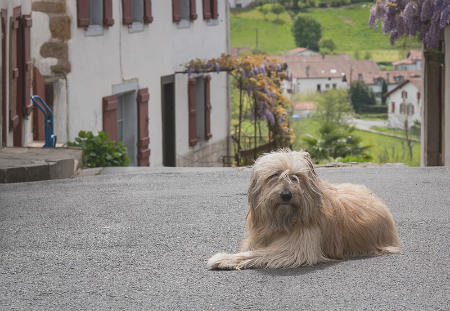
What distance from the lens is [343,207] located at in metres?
6.41

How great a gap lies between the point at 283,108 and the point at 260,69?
1.54 metres

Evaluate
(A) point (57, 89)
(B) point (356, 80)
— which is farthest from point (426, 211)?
(B) point (356, 80)

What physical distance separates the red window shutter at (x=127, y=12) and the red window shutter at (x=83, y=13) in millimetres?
1915

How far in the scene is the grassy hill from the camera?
4387 inches

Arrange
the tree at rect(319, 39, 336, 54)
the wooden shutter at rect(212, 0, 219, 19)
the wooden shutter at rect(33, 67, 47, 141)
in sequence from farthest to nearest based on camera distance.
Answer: the tree at rect(319, 39, 336, 54) → the wooden shutter at rect(212, 0, 219, 19) → the wooden shutter at rect(33, 67, 47, 141)

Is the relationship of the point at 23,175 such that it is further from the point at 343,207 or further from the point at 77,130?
the point at 343,207

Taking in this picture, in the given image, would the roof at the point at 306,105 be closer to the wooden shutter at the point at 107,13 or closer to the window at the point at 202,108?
the window at the point at 202,108

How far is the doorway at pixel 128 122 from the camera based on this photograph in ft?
60.4

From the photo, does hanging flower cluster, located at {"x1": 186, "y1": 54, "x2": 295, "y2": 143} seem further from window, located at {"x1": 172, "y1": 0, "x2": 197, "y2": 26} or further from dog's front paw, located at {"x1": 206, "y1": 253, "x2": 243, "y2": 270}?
dog's front paw, located at {"x1": 206, "y1": 253, "x2": 243, "y2": 270}

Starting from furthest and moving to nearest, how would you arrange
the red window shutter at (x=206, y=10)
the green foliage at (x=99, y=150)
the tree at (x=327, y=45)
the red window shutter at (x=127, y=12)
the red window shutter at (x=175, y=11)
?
the tree at (x=327, y=45)
the red window shutter at (x=206, y=10)
the red window shutter at (x=175, y=11)
the red window shutter at (x=127, y=12)
the green foliage at (x=99, y=150)

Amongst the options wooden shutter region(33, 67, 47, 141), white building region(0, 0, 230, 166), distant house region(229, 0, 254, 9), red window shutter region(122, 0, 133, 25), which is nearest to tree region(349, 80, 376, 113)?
distant house region(229, 0, 254, 9)

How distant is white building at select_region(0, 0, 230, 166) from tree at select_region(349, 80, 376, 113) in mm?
67023

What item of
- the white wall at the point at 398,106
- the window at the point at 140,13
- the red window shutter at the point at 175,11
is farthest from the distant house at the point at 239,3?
the window at the point at 140,13

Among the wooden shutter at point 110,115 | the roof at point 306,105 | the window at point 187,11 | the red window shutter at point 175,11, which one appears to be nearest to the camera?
the wooden shutter at point 110,115
